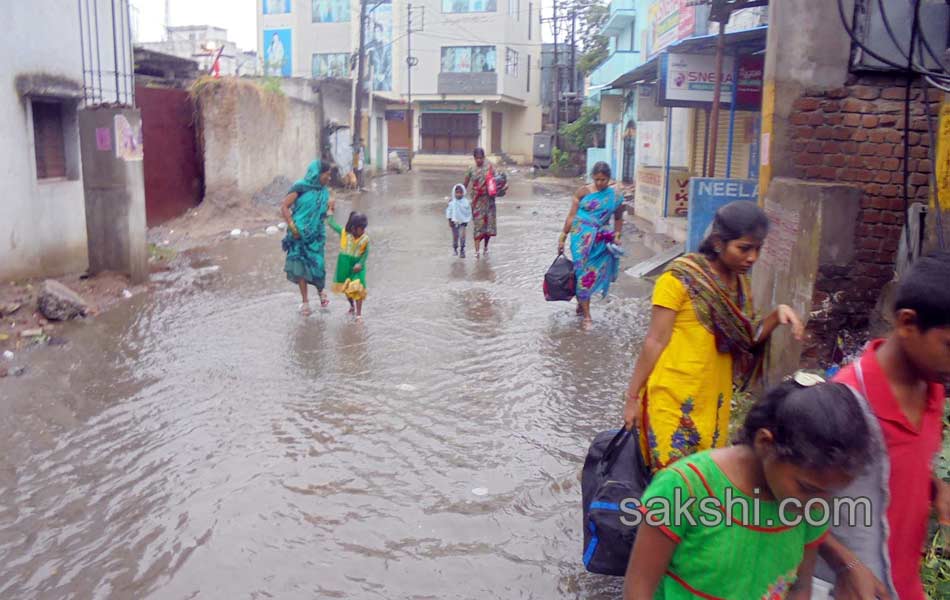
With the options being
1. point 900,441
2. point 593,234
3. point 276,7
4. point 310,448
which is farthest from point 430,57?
point 900,441

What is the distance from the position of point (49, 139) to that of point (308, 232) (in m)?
3.91

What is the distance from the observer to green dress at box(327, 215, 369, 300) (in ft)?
27.9

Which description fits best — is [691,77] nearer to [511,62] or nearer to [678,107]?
[678,107]

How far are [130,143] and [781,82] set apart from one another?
744 centimetres

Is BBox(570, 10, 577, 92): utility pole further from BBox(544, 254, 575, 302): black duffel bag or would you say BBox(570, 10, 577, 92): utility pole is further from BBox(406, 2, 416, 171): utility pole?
BBox(544, 254, 575, 302): black duffel bag

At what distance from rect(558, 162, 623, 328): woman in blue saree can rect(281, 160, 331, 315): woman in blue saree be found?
2597 mm

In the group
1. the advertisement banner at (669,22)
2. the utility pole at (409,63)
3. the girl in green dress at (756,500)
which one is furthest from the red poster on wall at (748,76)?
the utility pole at (409,63)

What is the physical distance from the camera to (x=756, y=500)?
6.34 feet

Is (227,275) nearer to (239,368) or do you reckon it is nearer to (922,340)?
(239,368)

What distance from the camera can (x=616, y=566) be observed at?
9.30 ft

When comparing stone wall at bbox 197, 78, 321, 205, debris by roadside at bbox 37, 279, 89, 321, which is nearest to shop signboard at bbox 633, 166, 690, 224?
stone wall at bbox 197, 78, 321, 205

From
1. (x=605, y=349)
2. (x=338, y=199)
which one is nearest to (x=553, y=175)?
(x=338, y=199)

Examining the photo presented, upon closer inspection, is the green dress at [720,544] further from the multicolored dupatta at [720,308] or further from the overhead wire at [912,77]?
the overhead wire at [912,77]

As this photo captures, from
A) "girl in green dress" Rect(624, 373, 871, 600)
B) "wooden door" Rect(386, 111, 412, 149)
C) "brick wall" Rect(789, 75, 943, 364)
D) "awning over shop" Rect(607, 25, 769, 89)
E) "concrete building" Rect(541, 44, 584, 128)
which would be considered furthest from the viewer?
"wooden door" Rect(386, 111, 412, 149)
